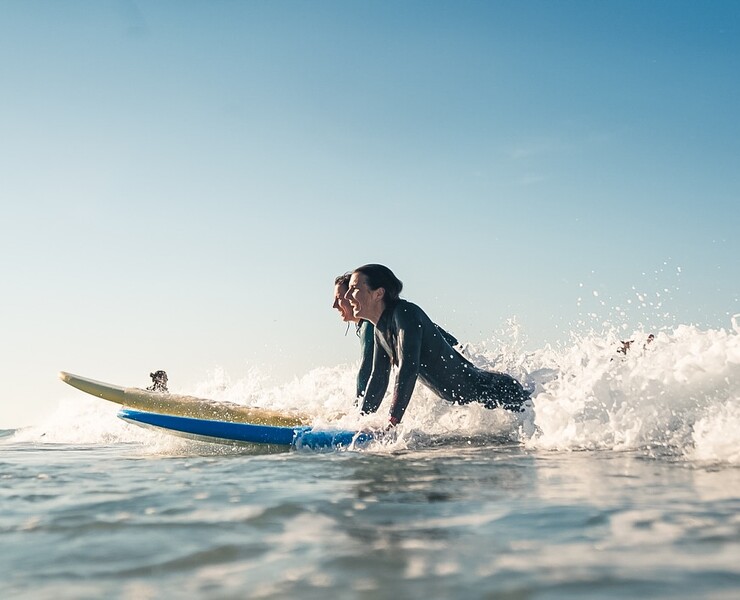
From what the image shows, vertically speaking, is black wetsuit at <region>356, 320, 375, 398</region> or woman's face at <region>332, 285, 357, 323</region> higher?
woman's face at <region>332, 285, 357, 323</region>

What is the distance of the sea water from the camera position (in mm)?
1973

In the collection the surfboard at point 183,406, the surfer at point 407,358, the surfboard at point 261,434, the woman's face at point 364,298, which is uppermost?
the woman's face at point 364,298

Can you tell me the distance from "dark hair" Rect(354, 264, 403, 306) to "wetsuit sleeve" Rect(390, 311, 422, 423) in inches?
10.1

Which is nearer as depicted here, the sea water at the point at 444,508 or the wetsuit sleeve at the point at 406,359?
the sea water at the point at 444,508

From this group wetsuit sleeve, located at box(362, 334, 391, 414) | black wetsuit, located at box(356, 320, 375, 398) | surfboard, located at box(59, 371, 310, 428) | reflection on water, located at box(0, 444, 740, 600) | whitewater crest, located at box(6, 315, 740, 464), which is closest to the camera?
reflection on water, located at box(0, 444, 740, 600)

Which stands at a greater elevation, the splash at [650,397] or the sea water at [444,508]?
the splash at [650,397]

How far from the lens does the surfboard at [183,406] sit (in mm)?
7578

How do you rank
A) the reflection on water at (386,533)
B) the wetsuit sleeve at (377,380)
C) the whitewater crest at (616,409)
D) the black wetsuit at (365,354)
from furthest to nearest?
the black wetsuit at (365,354)
the wetsuit sleeve at (377,380)
the whitewater crest at (616,409)
the reflection on water at (386,533)

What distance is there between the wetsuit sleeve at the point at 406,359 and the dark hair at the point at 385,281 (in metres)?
0.26

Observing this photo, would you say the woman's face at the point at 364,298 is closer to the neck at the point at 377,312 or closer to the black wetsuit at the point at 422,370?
the neck at the point at 377,312

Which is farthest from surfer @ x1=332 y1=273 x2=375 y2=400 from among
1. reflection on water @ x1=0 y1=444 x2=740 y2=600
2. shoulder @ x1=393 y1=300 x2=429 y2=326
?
reflection on water @ x1=0 y1=444 x2=740 y2=600

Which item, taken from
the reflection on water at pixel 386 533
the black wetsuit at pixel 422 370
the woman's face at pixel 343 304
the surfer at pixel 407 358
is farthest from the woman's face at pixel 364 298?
the reflection on water at pixel 386 533

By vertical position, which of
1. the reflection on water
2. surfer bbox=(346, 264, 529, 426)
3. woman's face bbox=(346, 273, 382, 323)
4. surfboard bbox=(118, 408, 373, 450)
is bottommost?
the reflection on water

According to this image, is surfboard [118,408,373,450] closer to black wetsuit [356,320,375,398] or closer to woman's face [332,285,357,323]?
black wetsuit [356,320,375,398]
